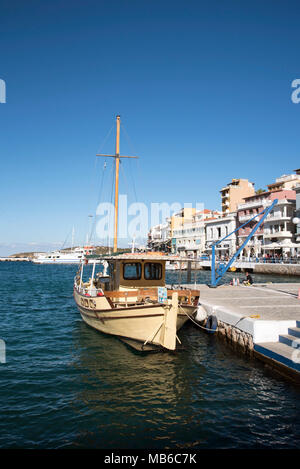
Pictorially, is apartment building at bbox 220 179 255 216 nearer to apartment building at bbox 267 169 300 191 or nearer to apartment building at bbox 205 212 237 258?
apartment building at bbox 205 212 237 258

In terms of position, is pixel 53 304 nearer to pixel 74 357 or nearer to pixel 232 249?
pixel 74 357

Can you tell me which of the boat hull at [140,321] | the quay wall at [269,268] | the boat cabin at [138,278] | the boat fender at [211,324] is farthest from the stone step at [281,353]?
the quay wall at [269,268]

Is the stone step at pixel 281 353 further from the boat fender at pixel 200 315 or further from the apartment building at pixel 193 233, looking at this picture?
the apartment building at pixel 193 233

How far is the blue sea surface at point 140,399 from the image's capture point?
725 cm

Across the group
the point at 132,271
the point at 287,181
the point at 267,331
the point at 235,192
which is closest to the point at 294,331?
the point at 267,331

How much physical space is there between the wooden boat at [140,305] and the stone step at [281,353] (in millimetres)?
3124

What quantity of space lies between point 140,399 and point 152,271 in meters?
7.29

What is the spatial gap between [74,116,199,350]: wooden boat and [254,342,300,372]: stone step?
312 centimetres

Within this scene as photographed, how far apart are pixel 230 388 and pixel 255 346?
2395 mm

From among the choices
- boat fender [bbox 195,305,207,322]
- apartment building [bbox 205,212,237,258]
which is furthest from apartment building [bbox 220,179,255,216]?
boat fender [bbox 195,305,207,322]

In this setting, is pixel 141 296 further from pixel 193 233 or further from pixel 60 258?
pixel 60 258

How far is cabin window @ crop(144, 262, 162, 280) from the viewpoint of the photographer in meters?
15.7
